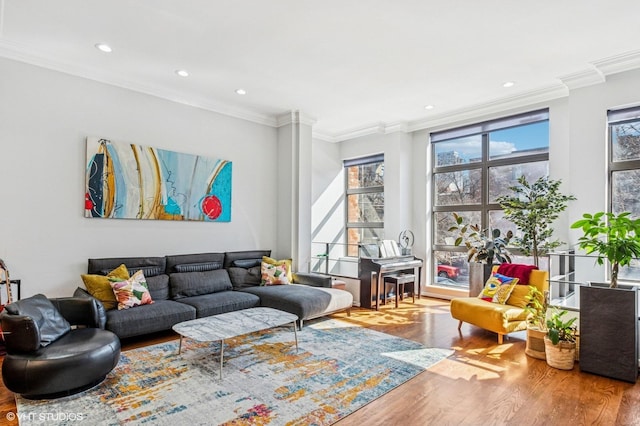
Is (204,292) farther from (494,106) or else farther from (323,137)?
(494,106)

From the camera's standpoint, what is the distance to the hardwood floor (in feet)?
7.95

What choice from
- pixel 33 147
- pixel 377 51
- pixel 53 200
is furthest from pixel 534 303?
pixel 33 147

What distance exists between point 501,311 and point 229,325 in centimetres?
283

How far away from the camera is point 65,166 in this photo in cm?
407

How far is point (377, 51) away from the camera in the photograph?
381 centimetres

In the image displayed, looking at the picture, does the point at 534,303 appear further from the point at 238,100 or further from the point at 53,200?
the point at 53,200

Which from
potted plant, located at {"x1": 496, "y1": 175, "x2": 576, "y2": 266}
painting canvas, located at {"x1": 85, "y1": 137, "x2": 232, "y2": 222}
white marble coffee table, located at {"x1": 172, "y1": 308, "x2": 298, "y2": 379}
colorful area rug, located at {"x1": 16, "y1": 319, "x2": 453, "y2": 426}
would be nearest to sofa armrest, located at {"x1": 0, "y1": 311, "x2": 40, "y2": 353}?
colorful area rug, located at {"x1": 16, "y1": 319, "x2": 453, "y2": 426}

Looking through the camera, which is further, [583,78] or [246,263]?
[246,263]

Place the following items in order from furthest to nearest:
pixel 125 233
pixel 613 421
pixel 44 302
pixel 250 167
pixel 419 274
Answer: pixel 419 274 → pixel 250 167 → pixel 125 233 → pixel 44 302 → pixel 613 421

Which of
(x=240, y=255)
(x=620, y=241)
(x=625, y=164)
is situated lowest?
(x=240, y=255)

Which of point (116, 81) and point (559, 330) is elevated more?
point (116, 81)

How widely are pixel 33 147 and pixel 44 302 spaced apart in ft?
5.99

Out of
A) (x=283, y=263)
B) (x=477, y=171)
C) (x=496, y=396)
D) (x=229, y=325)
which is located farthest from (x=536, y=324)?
(x=283, y=263)

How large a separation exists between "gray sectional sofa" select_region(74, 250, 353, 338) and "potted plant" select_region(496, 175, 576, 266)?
246 centimetres
